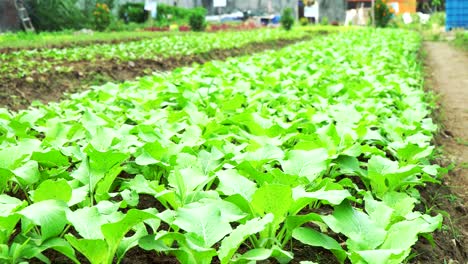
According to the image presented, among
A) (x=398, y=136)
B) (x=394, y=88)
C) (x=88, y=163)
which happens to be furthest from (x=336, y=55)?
(x=88, y=163)

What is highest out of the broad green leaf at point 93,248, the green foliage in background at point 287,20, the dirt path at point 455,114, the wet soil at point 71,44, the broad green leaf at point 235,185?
the green foliage in background at point 287,20

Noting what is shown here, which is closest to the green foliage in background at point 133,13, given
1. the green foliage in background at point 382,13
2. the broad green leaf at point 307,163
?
the green foliage in background at point 382,13

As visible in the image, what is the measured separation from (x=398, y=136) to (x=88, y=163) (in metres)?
1.68

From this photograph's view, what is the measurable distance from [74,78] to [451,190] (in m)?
5.87

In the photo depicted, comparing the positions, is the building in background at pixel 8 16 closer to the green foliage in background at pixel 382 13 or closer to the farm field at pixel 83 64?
the farm field at pixel 83 64

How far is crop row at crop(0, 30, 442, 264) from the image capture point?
1648mm

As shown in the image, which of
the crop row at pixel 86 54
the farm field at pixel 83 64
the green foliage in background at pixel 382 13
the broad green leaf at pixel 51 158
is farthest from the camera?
the green foliage in background at pixel 382 13

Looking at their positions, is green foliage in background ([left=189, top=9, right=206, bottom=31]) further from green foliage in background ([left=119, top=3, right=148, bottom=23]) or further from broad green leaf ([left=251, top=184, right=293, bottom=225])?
broad green leaf ([left=251, top=184, right=293, bottom=225])

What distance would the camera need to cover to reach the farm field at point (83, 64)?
7.02m

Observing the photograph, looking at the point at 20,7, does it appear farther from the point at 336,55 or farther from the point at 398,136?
the point at 398,136

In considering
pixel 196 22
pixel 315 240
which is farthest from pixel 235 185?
pixel 196 22

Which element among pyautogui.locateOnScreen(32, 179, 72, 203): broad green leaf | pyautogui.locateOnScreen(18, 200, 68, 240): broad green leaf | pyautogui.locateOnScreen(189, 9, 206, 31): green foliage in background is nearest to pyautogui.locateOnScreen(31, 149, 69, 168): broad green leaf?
pyautogui.locateOnScreen(32, 179, 72, 203): broad green leaf

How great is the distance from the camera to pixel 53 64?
8594mm

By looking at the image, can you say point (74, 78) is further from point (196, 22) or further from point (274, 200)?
point (196, 22)
